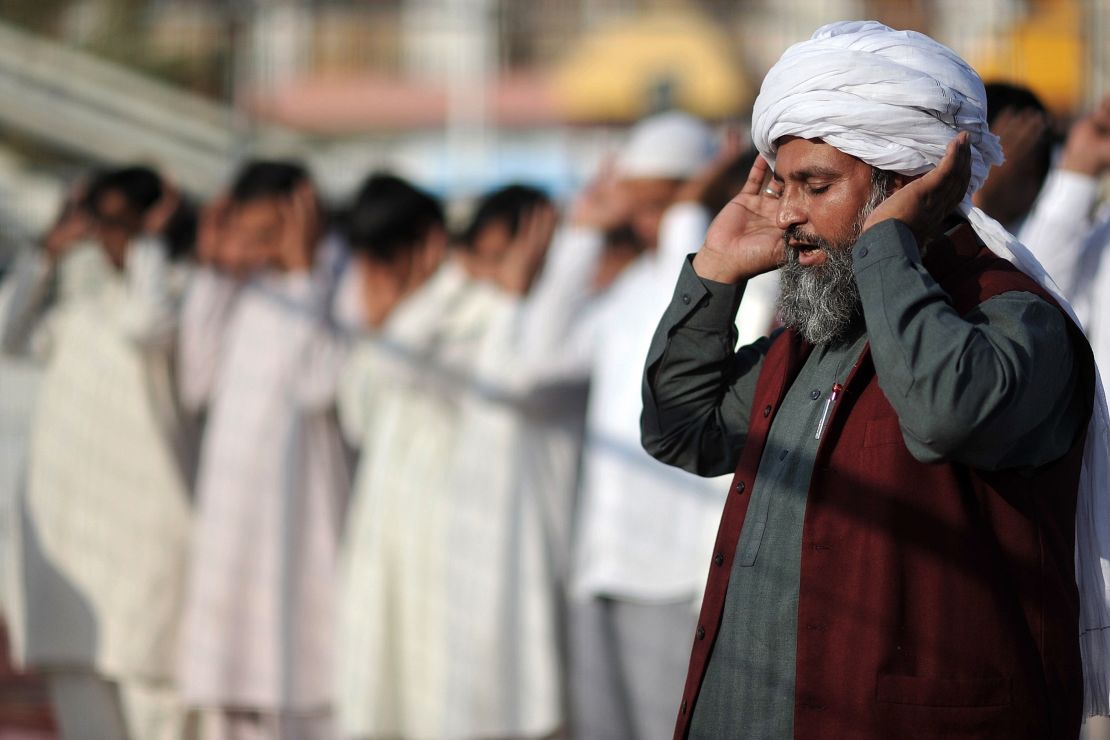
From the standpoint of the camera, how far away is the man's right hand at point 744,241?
2506 millimetres

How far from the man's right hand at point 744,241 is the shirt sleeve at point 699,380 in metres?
0.02

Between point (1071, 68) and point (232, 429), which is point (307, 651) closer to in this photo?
point (232, 429)

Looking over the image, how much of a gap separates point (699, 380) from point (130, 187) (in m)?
4.16

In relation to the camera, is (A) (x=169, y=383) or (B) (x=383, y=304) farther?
(A) (x=169, y=383)

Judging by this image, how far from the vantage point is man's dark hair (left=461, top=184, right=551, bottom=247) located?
548 centimetres

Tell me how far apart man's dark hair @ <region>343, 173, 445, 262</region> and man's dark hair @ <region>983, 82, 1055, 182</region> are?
251 centimetres

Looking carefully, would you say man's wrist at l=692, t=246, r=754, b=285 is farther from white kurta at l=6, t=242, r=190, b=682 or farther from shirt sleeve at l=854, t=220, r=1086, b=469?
white kurta at l=6, t=242, r=190, b=682

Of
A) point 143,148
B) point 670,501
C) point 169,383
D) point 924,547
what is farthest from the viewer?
point 143,148

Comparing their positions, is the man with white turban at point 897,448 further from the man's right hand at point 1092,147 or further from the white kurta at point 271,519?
the white kurta at point 271,519

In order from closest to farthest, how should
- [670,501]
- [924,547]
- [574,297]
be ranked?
1. [924,547]
2. [670,501]
3. [574,297]

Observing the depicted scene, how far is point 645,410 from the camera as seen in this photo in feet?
8.76

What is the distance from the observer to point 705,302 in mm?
2568

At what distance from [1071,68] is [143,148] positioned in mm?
5620

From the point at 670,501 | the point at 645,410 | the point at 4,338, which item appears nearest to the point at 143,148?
the point at 4,338
